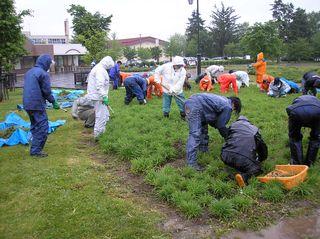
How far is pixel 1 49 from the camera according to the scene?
46.9 ft

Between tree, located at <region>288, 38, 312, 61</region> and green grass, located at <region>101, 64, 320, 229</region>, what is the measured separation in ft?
128

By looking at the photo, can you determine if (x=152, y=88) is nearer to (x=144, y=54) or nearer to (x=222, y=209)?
(x=222, y=209)

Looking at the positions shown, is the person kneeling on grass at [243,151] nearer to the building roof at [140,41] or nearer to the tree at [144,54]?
the tree at [144,54]

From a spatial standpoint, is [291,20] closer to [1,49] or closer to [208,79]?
[208,79]

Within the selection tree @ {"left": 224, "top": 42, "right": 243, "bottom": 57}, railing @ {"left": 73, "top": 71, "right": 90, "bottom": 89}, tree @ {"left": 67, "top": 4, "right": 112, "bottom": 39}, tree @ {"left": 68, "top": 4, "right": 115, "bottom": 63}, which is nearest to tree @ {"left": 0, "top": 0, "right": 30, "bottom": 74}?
railing @ {"left": 73, "top": 71, "right": 90, "bottom": 89}

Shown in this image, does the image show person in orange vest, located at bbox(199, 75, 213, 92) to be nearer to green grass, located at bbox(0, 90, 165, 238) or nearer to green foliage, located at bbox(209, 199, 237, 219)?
green grass, located at bbox(0, 90, 165, 238)

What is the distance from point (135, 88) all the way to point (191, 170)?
6.42 meters

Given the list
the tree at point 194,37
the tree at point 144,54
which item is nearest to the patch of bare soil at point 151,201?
the tree at point 194,37

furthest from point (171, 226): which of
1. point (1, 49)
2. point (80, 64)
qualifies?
point (80, 64)

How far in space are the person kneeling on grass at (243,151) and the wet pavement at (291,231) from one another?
36.4 inches

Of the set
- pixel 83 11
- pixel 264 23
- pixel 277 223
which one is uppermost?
pixel 83 11

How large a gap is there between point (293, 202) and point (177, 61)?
5029 mm

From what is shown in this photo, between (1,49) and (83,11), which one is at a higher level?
(83,11)

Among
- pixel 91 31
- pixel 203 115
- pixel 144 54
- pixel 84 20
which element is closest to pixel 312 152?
pixel 203 115
